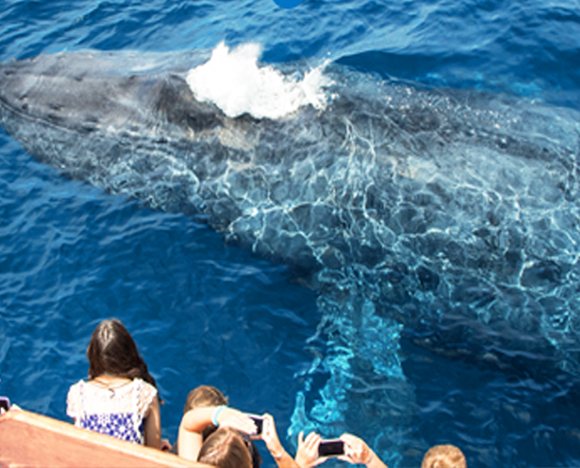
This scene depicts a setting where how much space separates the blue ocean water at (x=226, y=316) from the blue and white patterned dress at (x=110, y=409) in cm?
219

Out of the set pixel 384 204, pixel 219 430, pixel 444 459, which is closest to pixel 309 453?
pixel 219 430

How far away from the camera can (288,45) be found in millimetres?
14305

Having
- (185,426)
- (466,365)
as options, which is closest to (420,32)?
(466,365)

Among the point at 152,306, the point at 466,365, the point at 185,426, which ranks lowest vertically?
the point at 466,365

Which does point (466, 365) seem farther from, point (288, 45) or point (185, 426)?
point (288, 45)

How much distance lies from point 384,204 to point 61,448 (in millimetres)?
5096

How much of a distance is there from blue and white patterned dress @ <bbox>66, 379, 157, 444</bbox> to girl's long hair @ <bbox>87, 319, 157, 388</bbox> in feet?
0.44

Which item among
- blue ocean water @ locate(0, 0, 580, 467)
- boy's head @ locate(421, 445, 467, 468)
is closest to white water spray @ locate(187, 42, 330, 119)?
blue ocean water @ locate(0, 0, 580, 467)

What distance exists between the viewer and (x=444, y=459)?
4.18m

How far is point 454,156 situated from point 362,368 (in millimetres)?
3199

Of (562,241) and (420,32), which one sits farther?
(420,32)

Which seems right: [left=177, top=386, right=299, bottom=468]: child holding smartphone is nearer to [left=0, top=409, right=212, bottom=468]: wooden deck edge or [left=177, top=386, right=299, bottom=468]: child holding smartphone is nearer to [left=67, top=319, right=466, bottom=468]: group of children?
[left=67, top=319, right=466, bottom=468]: group of children

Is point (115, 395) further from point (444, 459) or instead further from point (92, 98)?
point (92, 98)

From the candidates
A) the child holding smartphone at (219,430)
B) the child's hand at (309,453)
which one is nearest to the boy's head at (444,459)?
the child's hand at (309,453)
